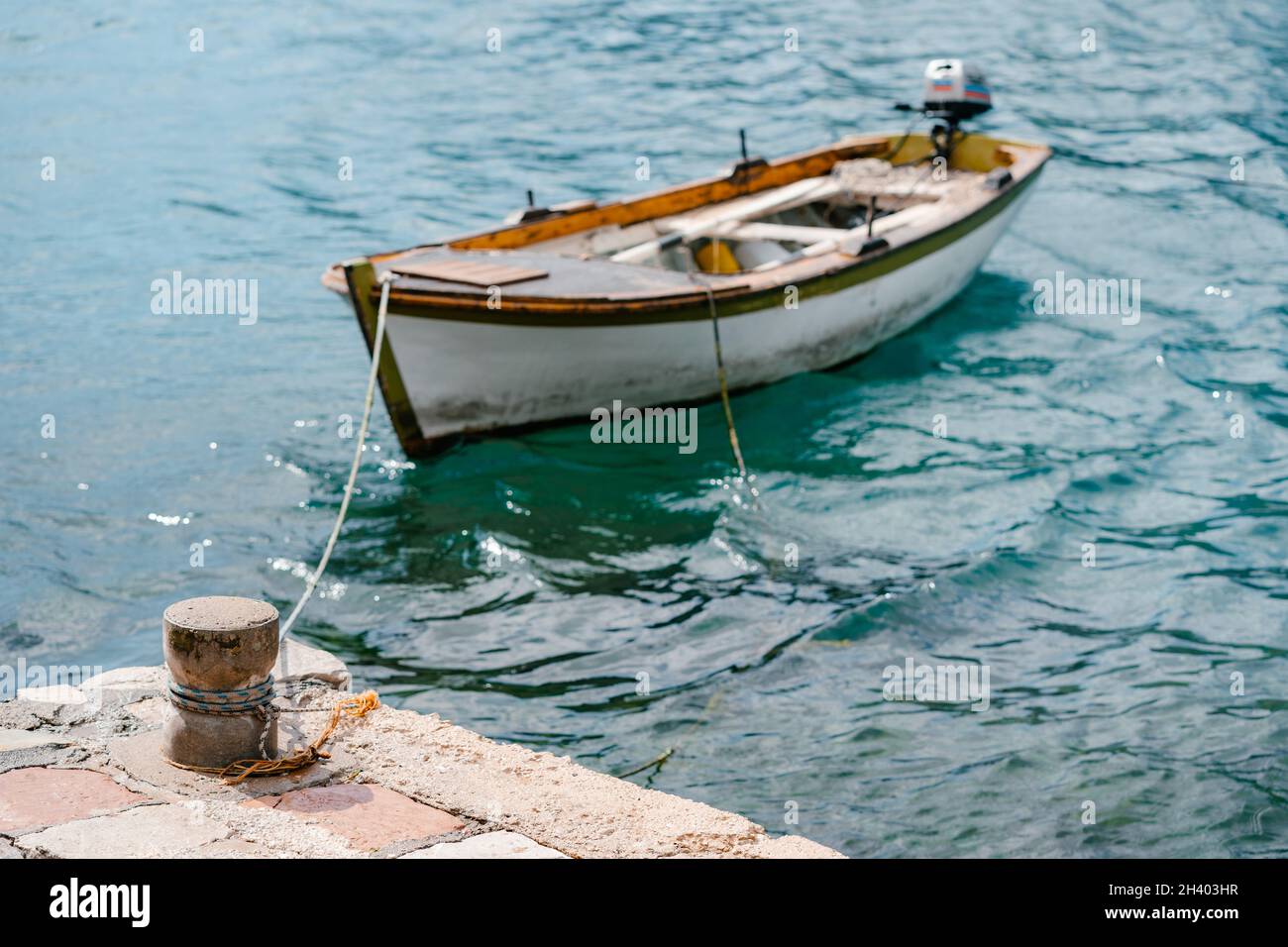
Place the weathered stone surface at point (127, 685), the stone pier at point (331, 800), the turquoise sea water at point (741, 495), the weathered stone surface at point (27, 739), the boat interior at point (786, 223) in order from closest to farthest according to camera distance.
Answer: the stone pier at point (331, 800) → the weathered stone surface at point (27, 739) → the weathered stone surface at point (127, 685) → the turquoise sea water at point (741, 495) → the boat interior at point (786, 223)

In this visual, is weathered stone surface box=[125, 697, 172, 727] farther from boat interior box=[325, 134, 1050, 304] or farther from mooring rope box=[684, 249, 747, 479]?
mooring rope box=[684, 249, 747, 479]

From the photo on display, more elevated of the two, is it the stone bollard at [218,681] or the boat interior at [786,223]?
the boat interior at [786,223]

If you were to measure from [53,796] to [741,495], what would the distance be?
6.12 m

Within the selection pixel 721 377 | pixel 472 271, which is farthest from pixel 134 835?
pixel 721 377

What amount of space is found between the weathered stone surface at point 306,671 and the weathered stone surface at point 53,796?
0.97m

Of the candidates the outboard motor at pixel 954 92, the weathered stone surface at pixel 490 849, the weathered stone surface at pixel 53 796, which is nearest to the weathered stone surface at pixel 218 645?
the weathered stone surface at pixel 53 796

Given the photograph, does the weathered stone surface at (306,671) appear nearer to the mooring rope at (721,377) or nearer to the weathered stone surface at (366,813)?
the weathered stone surface at (366,813)

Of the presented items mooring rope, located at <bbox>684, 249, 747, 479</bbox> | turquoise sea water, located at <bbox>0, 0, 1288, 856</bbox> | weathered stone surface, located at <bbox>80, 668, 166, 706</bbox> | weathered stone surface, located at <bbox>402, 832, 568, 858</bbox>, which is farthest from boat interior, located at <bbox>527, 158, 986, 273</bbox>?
weathered stone surface, located at <bbox>402, 832, 568, 858</bbox>

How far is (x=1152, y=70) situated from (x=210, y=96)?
49.1 ft

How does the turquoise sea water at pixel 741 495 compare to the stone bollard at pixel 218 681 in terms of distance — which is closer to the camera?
the stone bollard at pixel 218 681

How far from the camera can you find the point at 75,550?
8852 mm

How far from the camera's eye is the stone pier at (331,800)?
13.4ft

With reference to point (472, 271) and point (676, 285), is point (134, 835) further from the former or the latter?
point (676, 285)

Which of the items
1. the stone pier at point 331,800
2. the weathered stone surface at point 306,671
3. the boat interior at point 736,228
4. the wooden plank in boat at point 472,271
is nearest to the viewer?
the stone pier at point 331,800
